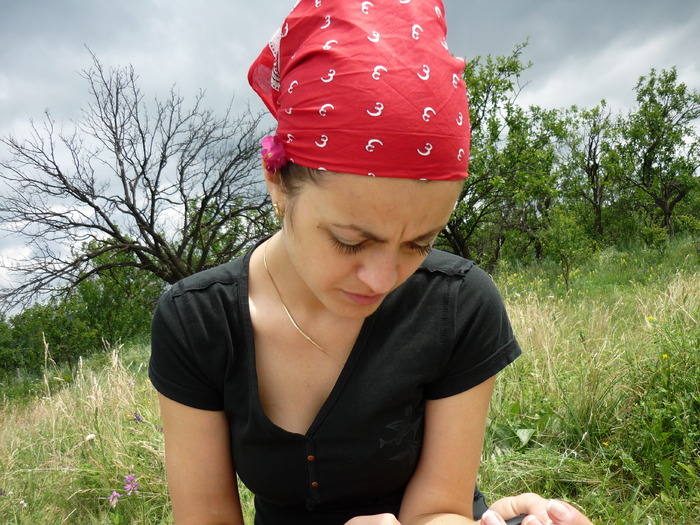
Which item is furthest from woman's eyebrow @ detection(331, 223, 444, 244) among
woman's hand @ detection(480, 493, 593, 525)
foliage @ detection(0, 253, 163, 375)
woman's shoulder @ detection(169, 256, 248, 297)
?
foliage @ detection(0, 253, 163, 375)

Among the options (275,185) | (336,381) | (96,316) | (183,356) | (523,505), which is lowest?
(523,505)

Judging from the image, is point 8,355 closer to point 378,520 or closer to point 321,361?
point 321,361

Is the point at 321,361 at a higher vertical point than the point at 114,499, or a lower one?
higher

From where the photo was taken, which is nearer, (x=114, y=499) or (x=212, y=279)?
(x=212, y=279)

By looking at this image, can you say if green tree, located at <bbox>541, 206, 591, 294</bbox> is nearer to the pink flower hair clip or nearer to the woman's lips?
the woman's lips

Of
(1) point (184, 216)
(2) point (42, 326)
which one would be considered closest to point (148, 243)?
(1) point (184, 216)

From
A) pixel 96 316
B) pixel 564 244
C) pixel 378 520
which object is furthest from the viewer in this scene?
pixel 96 316

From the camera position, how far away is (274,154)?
115cm

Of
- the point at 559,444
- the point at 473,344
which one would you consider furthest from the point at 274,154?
the point at 559,444

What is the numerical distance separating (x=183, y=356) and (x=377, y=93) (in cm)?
77

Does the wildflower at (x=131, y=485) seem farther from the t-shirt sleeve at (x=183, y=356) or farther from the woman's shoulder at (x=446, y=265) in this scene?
the woman's shoulder at (x=446, y=265)

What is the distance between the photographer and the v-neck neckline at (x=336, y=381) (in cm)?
130

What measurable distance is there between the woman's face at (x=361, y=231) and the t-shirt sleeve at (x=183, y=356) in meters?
0.33

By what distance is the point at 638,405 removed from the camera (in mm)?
2840
